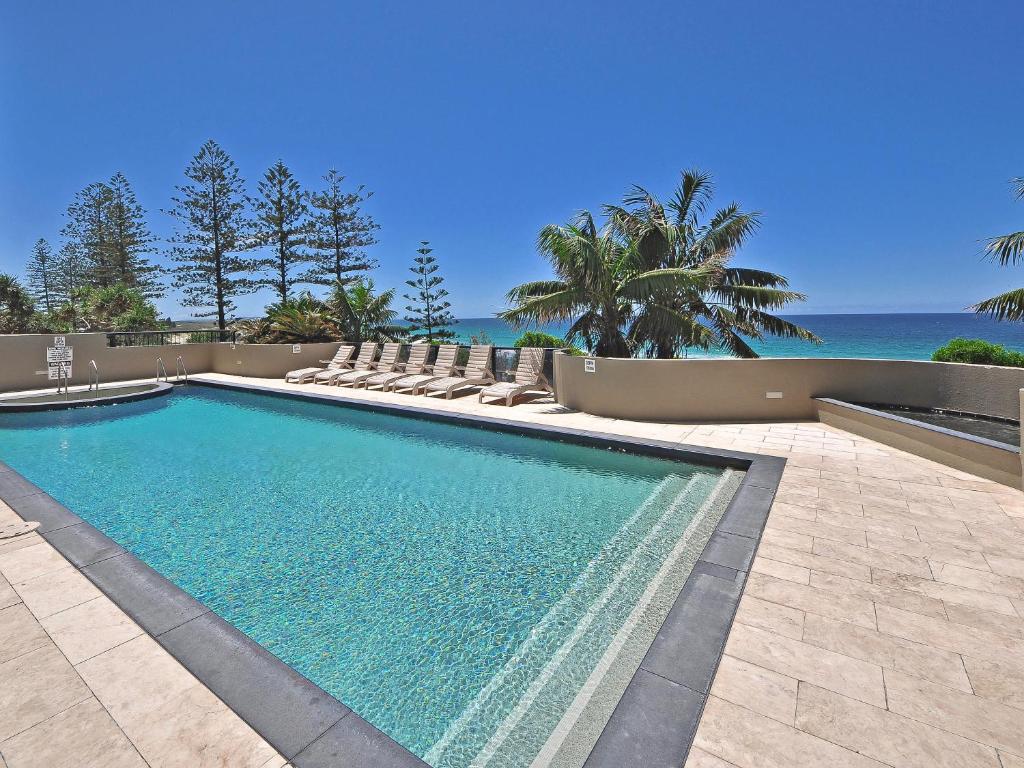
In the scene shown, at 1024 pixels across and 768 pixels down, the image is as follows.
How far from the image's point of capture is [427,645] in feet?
8.25

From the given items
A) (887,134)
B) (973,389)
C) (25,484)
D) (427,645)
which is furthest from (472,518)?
(887,134)

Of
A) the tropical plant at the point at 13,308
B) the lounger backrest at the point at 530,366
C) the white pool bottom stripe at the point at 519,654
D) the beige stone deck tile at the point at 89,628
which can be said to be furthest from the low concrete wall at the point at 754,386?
the tropical plant at the point at 13,308

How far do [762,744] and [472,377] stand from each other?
347 inches

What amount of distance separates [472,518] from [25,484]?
14.5 feet

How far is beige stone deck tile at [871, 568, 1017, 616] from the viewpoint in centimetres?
252

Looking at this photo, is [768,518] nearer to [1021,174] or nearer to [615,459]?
[615,459]

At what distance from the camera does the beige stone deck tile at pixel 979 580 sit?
8.71 feet

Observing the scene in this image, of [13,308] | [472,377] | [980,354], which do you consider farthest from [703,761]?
[13,308]

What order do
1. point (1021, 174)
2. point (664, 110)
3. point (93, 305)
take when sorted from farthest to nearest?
point (93, 305) → point (664, 110) → point (1021, 174)

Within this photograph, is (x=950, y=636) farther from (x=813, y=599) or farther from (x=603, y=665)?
(x=603, y=665)

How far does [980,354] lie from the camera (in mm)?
6738

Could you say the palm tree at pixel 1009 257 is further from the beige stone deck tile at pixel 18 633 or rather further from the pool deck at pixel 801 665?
the beige stone deck tile at pixel 18 633

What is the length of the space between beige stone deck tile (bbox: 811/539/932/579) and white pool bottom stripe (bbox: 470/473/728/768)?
92 centimetres

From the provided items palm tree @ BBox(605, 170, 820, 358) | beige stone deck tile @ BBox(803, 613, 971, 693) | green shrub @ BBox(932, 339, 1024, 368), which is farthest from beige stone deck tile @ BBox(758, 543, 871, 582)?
green shrub @ BBox(932, 339, 1024, 368)
